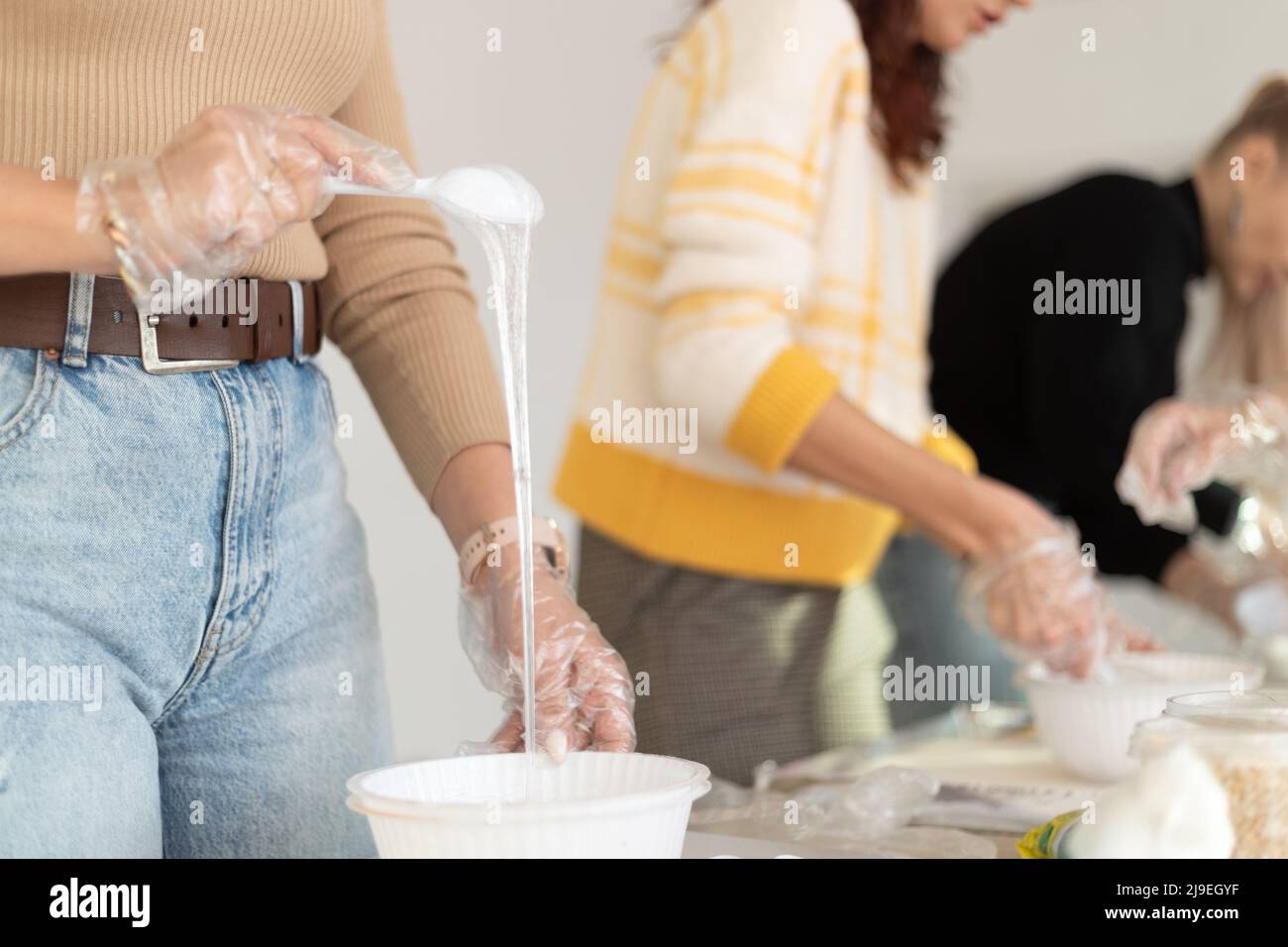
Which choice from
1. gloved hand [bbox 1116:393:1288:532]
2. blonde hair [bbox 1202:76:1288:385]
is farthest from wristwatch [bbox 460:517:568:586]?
blonde hair [bbox 1202:76:1288:385]

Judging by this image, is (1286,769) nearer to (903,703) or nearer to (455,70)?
(903,703)

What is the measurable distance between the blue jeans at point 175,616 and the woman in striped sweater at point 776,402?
52 centimetres

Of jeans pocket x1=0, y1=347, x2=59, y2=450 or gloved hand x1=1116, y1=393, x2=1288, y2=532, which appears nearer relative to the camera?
jeans pocket x1=0, y1=347, x2=59, y2=450

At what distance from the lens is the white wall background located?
2.26 meters

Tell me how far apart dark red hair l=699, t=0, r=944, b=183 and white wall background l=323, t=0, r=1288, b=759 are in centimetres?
12

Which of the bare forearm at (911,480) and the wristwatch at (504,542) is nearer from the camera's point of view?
the wristwatch at (504,542)

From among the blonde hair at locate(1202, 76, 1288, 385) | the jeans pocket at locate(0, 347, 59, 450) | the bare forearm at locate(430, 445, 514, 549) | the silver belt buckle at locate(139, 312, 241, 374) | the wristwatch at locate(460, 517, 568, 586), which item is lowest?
the wristwatch at locate(460, 517, 568, 586)

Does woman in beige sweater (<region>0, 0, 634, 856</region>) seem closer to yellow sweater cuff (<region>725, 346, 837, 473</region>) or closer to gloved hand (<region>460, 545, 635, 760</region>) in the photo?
gloved hand (<region>460, 545, 635, 760</region>)

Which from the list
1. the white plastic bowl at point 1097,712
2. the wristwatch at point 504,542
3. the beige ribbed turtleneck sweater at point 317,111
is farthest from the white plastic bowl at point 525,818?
the white plastic bowl at point 1097,712

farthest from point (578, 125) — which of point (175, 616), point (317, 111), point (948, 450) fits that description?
point (175, 616)

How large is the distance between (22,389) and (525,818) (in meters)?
0.35

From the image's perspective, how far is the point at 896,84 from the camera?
1.44 metres

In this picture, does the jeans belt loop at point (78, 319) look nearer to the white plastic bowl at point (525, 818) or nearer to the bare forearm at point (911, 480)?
the white plastic bowl at point (525, 818)

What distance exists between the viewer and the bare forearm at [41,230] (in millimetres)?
615
